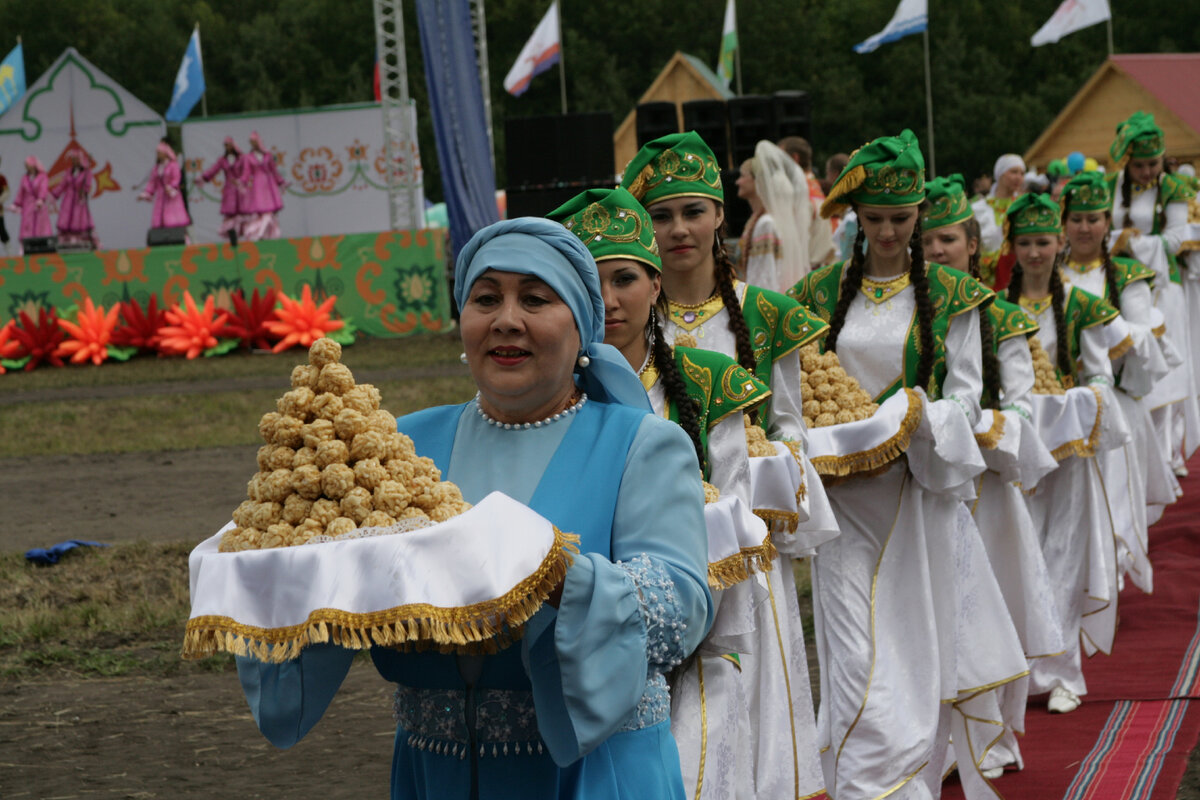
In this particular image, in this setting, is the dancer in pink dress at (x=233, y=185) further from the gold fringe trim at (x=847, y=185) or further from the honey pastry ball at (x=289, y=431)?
the honey pastry ball at (x=289, y=431)

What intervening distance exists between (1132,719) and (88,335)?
15508 millimetres

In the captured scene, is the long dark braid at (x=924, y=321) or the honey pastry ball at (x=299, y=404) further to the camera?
the long dark braid at (x=924, y=321)

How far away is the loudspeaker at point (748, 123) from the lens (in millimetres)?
13648

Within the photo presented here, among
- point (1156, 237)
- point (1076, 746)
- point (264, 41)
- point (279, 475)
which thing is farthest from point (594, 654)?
point (264, 41)

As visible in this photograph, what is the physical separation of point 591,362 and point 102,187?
29.0 metres

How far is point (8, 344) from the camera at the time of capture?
61.8 feet

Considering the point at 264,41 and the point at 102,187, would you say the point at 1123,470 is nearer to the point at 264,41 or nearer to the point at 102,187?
the point at 102,187

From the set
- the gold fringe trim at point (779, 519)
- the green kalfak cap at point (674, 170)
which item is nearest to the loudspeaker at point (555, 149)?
the green kalfak cap at point (674, 170)

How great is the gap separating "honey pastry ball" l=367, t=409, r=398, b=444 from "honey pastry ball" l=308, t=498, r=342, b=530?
0.41 ft

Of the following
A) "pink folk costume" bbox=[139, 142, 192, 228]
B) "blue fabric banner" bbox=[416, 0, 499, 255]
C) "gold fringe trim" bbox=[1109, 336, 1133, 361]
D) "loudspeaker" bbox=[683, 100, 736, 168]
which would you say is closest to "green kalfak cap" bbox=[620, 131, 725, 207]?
"gold fringe trim" bbox=[1109, 336, 1133, 361]

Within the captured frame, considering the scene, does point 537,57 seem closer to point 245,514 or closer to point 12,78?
point 12,78

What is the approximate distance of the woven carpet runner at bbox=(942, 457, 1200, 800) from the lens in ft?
16.8

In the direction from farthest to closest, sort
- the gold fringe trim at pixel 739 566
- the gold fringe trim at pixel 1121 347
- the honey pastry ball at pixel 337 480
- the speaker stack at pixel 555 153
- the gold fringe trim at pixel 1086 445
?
the speaker stack at pixel 555 153 < the gold fringe trim at pixel 1121 347 < the gold fringe trim at pixel 1086 445 < the gold fringe trim at pixel 739 566 < the honey pastry ball at pixel 337 480

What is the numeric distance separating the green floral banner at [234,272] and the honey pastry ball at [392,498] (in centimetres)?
1784
